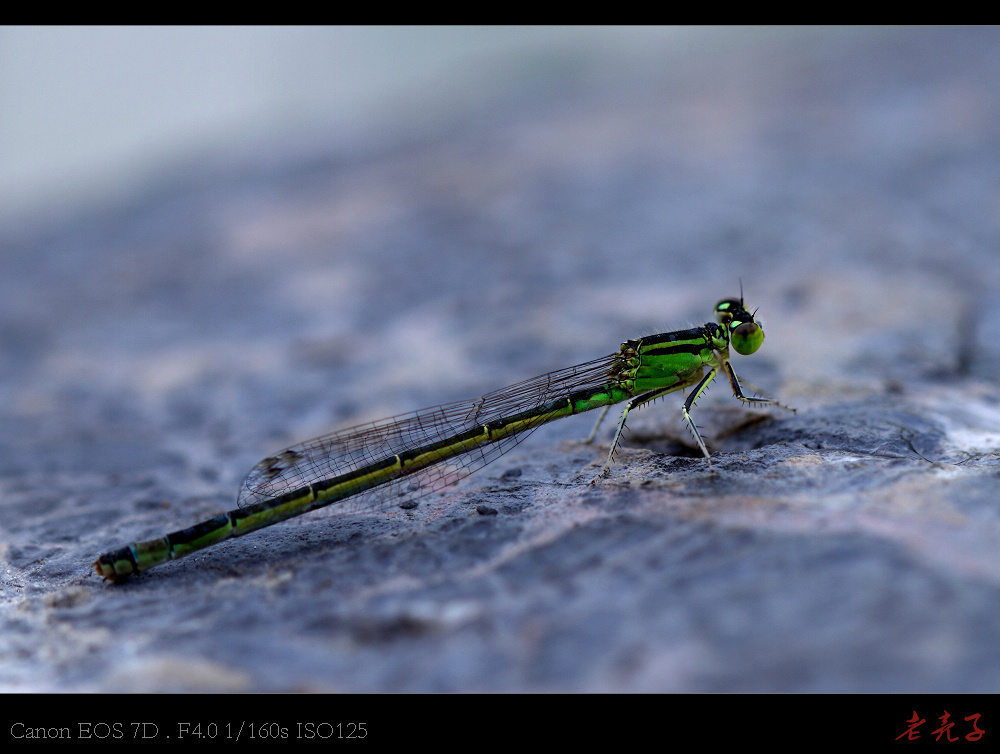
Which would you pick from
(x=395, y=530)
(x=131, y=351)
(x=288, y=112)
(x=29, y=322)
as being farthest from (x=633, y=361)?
(x=288, y=112)

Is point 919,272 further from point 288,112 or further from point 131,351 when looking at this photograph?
point 288,112

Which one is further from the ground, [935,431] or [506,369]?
[506,369]

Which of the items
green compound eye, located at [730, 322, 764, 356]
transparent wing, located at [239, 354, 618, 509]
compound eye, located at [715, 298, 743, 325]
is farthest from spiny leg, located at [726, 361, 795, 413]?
transparent wing, located at [239, 354, 618, 509]

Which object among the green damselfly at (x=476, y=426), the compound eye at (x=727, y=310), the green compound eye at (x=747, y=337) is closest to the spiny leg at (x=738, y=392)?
the green damselfly at (x=476, y=426)

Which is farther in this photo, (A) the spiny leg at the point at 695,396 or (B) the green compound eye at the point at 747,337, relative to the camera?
(B) the green compound eye at the point at 747,337

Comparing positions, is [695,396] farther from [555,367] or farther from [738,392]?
[555,367]

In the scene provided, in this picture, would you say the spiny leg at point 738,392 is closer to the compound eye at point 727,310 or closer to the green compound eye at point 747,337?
the green compound eye at point 747,337

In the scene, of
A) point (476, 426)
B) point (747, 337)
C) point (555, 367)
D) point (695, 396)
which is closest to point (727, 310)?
point (747, 337)
